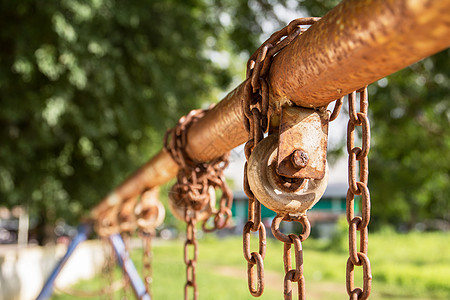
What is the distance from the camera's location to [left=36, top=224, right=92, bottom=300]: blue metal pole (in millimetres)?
4075

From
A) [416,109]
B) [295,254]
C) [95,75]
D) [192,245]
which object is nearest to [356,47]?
[295,254]

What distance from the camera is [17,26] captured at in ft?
14.0

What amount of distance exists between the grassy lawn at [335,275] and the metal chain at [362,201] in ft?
15.8

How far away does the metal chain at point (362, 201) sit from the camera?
72cm

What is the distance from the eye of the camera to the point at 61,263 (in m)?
4.33

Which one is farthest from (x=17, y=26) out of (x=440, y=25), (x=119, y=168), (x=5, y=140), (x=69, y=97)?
(x=440, y=25)

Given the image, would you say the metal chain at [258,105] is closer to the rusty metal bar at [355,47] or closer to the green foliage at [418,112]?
the rusty metal bar at [355,47]

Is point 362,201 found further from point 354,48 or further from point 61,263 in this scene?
point 61,263

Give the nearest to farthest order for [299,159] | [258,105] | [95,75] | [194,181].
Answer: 1. [299,159]
2. [258,105]
3. [194,181]
4. [95,75]

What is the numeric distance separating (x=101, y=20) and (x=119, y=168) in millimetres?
2298

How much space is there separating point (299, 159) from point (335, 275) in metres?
9.81

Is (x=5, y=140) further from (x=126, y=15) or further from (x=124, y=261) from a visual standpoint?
(x=124, y=261)

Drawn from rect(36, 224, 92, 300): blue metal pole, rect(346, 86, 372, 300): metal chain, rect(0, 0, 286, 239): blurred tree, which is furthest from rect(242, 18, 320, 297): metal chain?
rect(36, 224, 92, 300): blue metal pole

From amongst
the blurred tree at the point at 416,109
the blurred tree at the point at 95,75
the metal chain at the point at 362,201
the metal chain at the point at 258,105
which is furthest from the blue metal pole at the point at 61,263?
the metal chain at the point at 362,201
